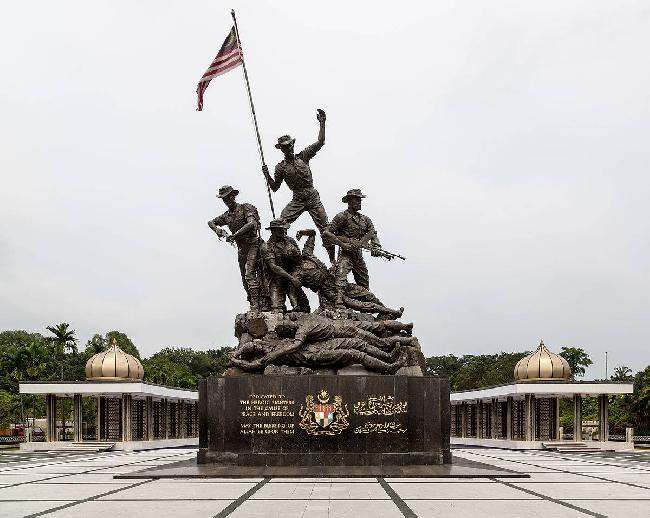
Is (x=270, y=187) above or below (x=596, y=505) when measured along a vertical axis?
above

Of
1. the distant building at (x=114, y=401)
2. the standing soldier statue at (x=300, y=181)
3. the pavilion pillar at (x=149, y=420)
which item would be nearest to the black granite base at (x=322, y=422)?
the standing soldier statue at (x=300, y=181)

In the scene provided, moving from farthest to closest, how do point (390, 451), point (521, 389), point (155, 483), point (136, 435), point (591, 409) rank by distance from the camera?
point (591, 409), point (136, 435), point (521, 389), point (390, 451), point (155, 483)

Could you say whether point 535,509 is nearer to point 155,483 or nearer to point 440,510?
point 440,510

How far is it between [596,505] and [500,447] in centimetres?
2684

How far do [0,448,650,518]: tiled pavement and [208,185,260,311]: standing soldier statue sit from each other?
513 centimetres

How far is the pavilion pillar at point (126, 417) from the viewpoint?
36.4 meters

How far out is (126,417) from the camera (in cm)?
3659

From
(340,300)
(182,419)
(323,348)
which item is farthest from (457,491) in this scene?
(182,419)

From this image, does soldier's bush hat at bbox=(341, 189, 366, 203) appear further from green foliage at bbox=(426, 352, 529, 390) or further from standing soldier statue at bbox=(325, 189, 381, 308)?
green foliage at bbox=(426, 352, 529, 390)

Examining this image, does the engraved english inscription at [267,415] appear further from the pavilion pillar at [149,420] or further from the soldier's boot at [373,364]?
the pavilion pillar at [149,420]

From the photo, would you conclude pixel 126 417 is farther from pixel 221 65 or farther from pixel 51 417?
pixel 221 65

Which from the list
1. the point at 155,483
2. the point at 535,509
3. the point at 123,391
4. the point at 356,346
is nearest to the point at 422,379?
the point at 356,346

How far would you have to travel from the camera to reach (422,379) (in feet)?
56.1

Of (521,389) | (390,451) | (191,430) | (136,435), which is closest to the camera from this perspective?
(390,451)
